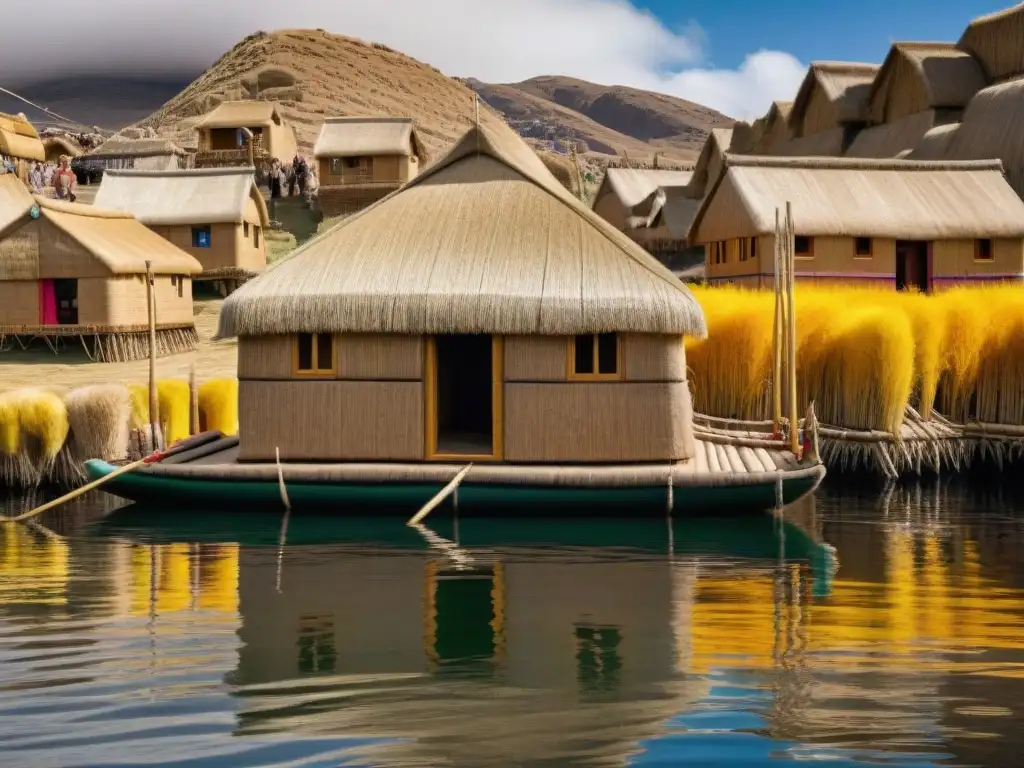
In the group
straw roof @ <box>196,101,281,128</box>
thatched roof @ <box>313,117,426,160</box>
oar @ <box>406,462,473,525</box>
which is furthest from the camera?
straw roof @ <box>196,101,281,128</box>

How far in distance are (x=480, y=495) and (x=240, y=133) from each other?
163 feet

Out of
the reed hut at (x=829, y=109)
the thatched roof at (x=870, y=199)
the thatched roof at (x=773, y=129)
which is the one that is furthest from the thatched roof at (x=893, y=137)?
the thatched roof at (x=870, y=199)

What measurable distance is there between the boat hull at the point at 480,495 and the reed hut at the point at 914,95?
26631mm

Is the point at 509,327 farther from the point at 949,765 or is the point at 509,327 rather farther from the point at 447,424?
the point at 949,765

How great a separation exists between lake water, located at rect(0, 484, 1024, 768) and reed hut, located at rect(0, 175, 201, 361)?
15.8m

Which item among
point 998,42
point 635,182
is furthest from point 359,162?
point 998,42

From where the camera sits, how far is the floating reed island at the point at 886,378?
806 inches

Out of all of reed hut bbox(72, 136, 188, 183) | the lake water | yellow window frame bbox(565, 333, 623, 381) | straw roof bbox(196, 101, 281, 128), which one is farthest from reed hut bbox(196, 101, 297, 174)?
yellow window frame bbox(565, 333, 623, 381)

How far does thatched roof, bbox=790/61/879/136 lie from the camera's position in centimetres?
4381

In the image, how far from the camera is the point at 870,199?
1208 inches

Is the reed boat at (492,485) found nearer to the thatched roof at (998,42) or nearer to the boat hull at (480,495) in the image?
the boat hull at (480,495)

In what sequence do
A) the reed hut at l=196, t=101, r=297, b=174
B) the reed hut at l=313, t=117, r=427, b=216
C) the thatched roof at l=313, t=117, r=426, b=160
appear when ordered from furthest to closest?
the reed hut at l=196, t=101, r=297, b=174 → the thatched roof at l=313, t=117, r=426, b=160 → the reed hut at l=313, t=117, r=427, b=216

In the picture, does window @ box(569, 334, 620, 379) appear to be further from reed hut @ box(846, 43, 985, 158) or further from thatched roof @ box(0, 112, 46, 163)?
thatched roof @ box(0, 112, 46, 163)

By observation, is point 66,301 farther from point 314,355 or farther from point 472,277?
point 472,277
